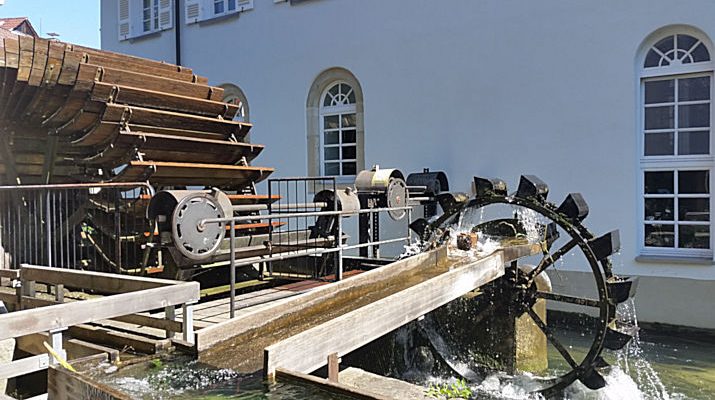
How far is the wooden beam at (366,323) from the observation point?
2.81m

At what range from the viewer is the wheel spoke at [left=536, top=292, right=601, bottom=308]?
19.8ft

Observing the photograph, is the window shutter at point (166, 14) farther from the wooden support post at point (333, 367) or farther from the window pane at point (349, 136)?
the wooden support post at point (333, 367)

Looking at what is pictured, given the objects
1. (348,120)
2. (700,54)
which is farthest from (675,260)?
(348,120)

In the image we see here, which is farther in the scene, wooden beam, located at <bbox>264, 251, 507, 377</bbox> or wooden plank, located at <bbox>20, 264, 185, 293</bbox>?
wooden plank, located at <bbox>20, 264, 185, 293</bbox>

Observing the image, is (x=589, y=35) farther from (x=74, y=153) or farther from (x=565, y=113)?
(x=74, y=153)

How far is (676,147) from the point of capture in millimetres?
7633

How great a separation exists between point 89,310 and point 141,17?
39.1 ft

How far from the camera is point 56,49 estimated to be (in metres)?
5.99

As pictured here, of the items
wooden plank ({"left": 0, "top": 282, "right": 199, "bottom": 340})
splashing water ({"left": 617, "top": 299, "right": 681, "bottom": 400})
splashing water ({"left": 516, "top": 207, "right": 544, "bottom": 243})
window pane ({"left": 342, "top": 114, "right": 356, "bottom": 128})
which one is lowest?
splashing water ({"left": 617, "top": 299, "right": 681, "bottom": 400})

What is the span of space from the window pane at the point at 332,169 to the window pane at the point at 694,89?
5413 mm

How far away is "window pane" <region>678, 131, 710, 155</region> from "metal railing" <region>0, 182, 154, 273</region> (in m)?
6.38

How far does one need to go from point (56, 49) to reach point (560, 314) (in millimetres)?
7051

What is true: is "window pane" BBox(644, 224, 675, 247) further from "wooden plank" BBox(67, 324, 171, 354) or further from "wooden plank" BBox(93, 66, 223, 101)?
"wooden plank" BBox(67, 324, 171, 354)

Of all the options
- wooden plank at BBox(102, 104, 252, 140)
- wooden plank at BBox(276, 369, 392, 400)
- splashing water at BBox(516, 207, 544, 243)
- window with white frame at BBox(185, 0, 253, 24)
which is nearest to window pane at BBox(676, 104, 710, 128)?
splashing water at BBox(516, 207, 544, 243)
